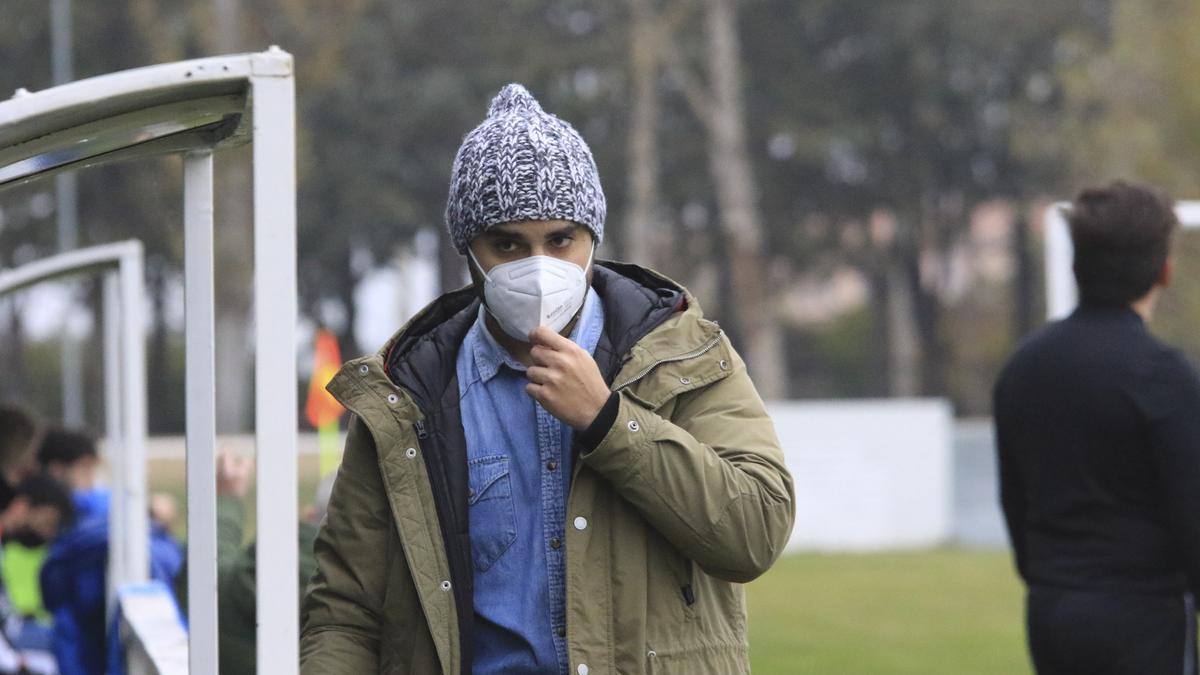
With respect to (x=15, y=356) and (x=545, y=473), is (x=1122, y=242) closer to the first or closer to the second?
(x=545, y=473)

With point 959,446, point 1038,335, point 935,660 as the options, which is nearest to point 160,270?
point 959,446

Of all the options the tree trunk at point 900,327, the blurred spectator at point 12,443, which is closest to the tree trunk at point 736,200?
the tree trunk at point 900,327

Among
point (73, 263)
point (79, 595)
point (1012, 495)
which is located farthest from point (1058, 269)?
point (79, 595)

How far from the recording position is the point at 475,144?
2.75 m

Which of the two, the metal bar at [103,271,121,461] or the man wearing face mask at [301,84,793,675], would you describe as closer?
the man wearing face mask at [301,84,793,675]

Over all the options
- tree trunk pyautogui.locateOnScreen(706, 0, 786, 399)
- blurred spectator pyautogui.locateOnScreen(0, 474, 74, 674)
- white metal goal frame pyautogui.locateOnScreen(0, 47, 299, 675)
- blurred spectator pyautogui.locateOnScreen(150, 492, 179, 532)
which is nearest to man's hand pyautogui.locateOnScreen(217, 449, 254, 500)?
white metal goal frame pyautogui.locateOnScreen(0, 47, 299, 675)

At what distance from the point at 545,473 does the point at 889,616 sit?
11177mm

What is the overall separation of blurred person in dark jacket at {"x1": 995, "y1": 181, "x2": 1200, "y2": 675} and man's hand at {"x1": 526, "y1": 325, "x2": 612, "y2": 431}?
1678 mm

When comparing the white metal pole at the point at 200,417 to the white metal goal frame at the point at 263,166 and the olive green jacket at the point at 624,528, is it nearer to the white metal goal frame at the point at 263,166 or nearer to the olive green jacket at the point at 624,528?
the olive green jacket at the point at 624,528

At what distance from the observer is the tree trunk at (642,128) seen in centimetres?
3912

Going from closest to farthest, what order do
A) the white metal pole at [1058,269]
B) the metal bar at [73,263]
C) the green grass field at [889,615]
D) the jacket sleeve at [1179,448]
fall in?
the jacket sleeve at [1179,448] → the metal bar at [73,263] → the white metal pole at [1058,269] → the green grass field at [889,615]

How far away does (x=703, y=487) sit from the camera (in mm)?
2504

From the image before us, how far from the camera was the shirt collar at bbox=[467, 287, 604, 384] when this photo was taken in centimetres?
272

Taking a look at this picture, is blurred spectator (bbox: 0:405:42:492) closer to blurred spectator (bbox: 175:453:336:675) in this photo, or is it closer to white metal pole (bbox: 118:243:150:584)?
white metal pole (bbox: 118:243:150:584)
